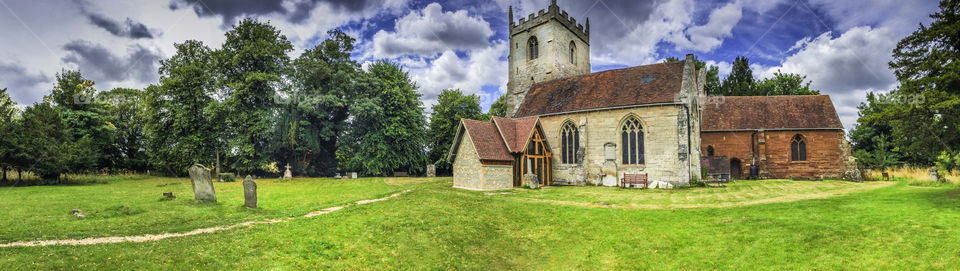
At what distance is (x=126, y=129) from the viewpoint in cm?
4431

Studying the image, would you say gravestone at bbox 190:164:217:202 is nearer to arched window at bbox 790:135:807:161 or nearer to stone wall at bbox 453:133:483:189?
stone wall at bbox 453:133:483:189

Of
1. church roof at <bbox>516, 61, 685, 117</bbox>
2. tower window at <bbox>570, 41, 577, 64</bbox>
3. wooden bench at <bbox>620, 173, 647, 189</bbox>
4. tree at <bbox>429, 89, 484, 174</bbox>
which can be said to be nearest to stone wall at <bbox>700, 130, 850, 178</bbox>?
church roof at <bbox>516, 61, 685, 117</bbox>

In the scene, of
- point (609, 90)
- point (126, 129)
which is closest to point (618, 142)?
point (609, 90)

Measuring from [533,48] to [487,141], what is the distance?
51.3 feet

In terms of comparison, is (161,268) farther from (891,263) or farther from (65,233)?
(891,263)

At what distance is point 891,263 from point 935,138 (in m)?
8.13

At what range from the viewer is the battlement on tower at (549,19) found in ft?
117

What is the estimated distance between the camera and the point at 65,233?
1024cm

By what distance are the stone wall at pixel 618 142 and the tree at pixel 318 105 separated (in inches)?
738

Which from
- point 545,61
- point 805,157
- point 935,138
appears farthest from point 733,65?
point 935,138

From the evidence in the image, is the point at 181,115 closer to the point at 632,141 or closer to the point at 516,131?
the point at 516,131

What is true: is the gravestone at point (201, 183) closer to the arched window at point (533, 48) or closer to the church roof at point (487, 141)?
the church roof at point (487, 141)

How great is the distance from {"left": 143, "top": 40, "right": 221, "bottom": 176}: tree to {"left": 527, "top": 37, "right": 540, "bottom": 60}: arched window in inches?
1046

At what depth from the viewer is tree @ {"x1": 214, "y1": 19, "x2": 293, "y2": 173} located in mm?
35344
